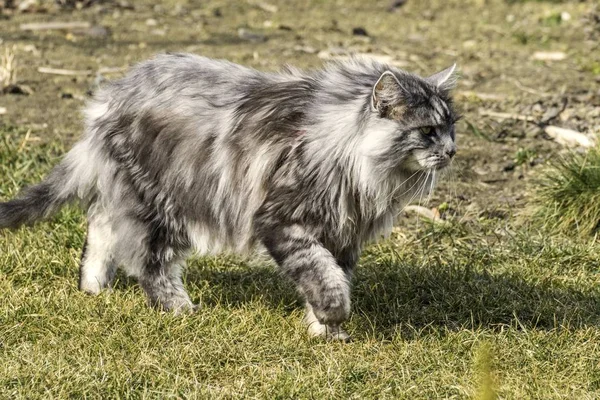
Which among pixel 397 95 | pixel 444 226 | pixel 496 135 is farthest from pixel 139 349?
pixel 496 135

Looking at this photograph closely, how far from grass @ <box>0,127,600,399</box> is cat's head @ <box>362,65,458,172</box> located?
863mm

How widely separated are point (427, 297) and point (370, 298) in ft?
1.02

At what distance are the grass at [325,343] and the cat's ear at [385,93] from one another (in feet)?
3.64

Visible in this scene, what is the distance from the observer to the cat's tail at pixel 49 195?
5.08m

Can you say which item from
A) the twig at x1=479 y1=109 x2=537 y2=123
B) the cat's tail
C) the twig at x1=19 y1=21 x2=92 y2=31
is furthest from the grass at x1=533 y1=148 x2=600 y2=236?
the twig at x1=19 y1=21 x2=92 y2=31

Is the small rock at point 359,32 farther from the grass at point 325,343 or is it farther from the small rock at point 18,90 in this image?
the grass at point 325,343

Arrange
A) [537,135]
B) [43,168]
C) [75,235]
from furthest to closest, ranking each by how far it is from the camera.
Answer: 1. [537,135]
2. [43,168]
3. [75,235]

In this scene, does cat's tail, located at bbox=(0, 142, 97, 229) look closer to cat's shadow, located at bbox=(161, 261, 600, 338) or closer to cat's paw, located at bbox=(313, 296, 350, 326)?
cat's shadow, located at bbox=(161, 261, 600, 338)

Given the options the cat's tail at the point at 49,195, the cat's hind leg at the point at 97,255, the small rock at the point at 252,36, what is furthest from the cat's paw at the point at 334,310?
the small rock at the point at 252,36

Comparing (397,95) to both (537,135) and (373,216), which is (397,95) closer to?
(373,216)

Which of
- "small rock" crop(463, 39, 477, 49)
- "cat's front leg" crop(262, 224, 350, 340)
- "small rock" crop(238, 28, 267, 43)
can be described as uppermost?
"cat's front leg" crop(262, 224, 350, 340)

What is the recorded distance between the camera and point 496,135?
24.8ft

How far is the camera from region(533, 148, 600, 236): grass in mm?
6008

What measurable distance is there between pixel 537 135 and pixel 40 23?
538 cm
